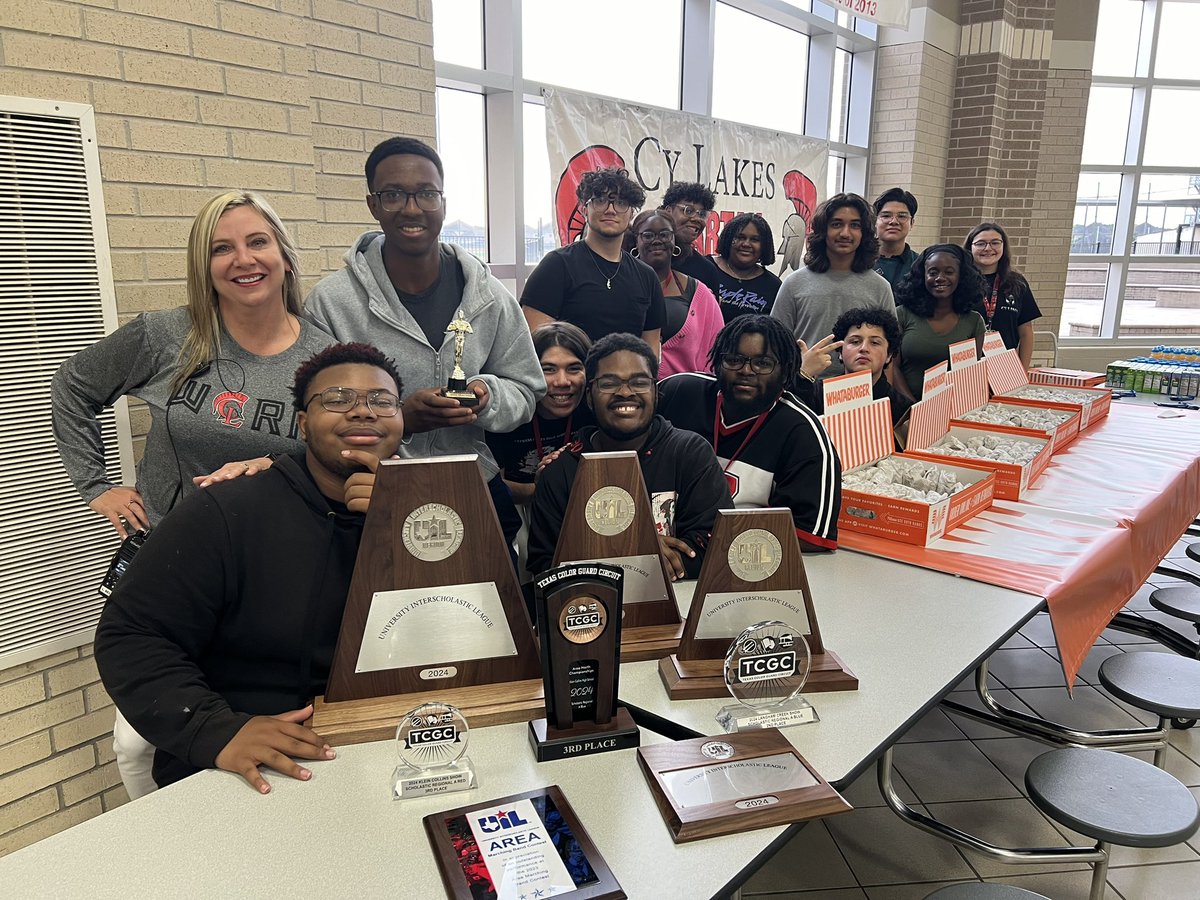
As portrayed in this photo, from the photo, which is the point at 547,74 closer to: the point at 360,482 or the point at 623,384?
the point at 623,384

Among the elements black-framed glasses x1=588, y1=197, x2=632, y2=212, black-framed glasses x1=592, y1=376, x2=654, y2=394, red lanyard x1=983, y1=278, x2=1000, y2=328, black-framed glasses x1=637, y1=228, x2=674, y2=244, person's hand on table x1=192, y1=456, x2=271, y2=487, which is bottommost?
person's hand on table x1=192, y1=456, x2=271, y2=487

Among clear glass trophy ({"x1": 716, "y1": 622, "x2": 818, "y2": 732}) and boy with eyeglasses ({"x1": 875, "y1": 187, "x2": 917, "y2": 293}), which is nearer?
clear glass trophy ({"x1": 716, "y1": 622, "x2": 818, "y2": 732})

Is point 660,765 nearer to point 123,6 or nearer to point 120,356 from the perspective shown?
point 120,356

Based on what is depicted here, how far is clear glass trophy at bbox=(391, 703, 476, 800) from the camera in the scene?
3.98 feet

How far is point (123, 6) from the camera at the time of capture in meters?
2.25

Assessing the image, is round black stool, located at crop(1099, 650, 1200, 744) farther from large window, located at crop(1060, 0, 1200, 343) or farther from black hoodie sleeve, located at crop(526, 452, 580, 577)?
large window, located at crop(1060, 0, 1200, 343)

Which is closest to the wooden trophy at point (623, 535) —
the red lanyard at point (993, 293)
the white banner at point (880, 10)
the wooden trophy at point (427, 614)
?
the wooden trophy at point (427, 614)

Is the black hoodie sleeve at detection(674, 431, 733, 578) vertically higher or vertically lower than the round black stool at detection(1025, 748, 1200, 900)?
higher

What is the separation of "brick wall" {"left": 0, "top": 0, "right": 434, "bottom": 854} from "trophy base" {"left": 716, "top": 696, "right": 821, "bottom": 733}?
2.01 meters

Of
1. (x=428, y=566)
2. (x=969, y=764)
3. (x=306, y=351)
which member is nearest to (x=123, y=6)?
(x=306, y=351)

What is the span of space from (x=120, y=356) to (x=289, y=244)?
18.3 inches

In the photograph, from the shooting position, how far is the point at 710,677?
1.52m

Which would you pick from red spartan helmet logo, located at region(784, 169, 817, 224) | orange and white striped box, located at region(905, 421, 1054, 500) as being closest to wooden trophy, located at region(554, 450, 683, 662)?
orange and white striped box, located at region(905, 421, 1054, 500)

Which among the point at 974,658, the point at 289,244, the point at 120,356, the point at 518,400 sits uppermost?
the point at 289,244
